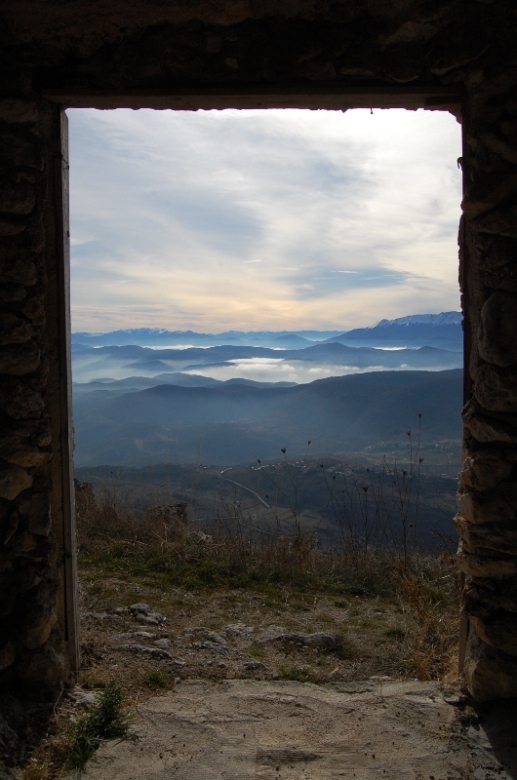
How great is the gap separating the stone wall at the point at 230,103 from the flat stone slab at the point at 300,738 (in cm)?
31

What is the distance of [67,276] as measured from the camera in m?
2.66

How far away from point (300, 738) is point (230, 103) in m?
2.78

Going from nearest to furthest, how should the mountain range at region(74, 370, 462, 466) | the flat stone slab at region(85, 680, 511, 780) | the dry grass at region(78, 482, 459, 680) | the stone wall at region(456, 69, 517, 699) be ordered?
the flat stone slab at region(85, 680, 511, 780), the stone wall at region(456, 69, 517, 699), the dry grass at region(78, 482, 459, 680), the mountain range at region(74, 370, 462, 466)

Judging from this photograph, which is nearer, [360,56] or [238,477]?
[360,56]

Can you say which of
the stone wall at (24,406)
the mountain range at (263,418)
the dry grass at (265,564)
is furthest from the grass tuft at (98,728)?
the mountain range at (263,418)

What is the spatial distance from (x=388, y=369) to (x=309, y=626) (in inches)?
1318

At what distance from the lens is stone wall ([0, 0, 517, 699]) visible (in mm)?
2371

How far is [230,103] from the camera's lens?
2576mm

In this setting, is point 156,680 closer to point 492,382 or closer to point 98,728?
Result: point 98,728

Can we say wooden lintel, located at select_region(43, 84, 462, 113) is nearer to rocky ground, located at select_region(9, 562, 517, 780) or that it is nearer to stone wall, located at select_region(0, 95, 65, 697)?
stone wall, located at select_region(0, 95, 65, 697)

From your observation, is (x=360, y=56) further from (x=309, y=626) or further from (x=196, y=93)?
(x=309, y=626)

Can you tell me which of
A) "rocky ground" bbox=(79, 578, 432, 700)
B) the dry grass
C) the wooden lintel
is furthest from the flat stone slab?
the wooden lintel

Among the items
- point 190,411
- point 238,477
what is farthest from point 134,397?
point 238,477

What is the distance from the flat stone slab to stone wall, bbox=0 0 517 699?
309 millimetres
